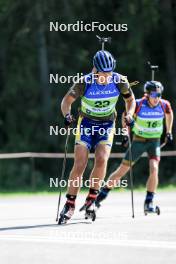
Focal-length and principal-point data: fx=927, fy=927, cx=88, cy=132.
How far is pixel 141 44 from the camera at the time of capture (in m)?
30.8

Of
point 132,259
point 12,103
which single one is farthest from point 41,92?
point 132,259

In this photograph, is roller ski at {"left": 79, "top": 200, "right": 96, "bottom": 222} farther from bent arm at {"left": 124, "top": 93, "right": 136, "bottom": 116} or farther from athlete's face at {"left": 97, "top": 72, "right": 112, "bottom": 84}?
athlete's face at {"left": 97, "top": 72, "right": 112, "bottom": 84}

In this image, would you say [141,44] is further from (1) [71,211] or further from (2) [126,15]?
(1) [71,211]

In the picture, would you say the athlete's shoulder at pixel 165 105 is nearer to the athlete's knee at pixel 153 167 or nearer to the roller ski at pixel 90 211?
the athlete's knee at pixel 153 167

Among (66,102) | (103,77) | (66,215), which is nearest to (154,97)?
(103,77)

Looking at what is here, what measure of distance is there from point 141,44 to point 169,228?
2073cm

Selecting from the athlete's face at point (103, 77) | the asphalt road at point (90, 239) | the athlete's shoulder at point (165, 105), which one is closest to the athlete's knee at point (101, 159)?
the asphalt road at point (90, 239)

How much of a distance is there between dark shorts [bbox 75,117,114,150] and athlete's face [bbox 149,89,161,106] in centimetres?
202

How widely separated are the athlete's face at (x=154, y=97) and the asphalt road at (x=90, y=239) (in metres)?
1.60

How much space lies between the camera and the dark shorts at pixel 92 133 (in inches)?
450

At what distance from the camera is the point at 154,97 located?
→ 44.3ft

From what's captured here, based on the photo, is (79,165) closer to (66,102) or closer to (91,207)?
(91,207)

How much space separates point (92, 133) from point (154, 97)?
2273 mm

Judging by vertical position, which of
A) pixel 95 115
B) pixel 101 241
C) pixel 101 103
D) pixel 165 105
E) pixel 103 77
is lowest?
pixel 101 241
